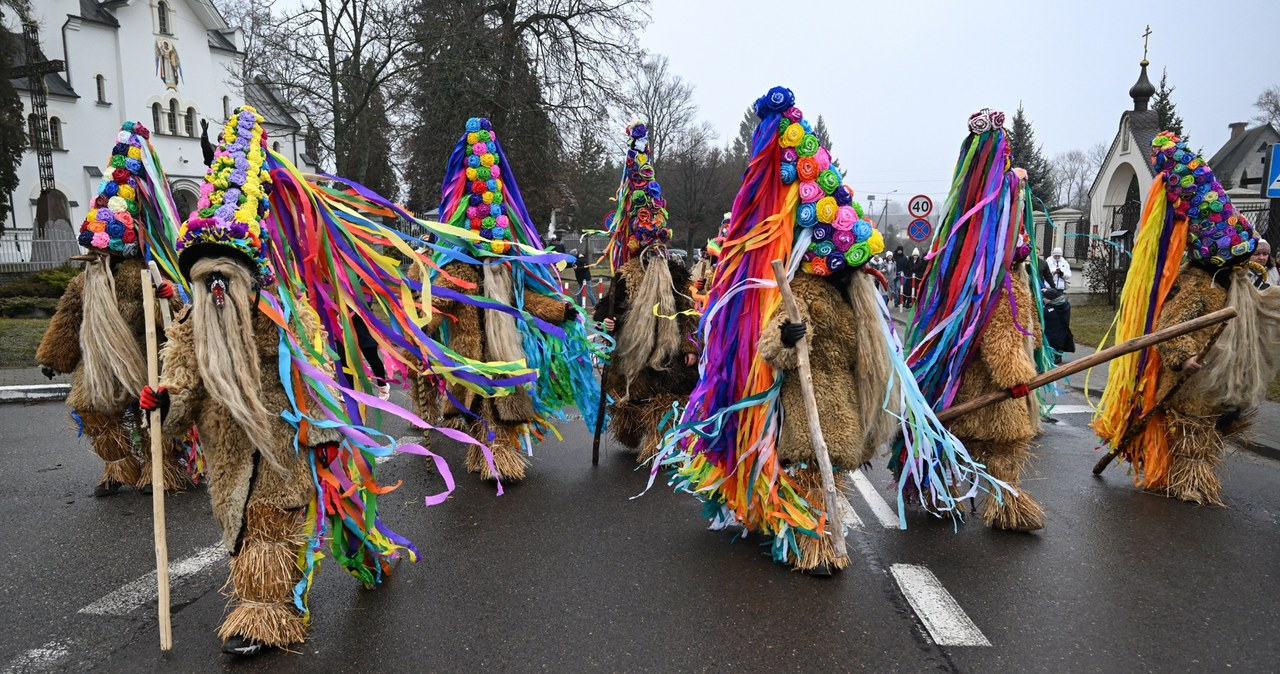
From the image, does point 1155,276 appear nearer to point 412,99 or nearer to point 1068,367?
point 1068,367

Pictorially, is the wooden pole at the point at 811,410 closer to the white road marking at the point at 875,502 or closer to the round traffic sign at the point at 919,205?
the white road marking at the point at 875,502

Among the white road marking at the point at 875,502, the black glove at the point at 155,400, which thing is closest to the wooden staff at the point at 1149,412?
the white road marking at the point at 875,502

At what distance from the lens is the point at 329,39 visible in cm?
1744

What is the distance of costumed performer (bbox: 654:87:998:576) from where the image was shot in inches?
145

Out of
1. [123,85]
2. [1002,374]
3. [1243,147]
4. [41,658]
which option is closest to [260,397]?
[41,658]

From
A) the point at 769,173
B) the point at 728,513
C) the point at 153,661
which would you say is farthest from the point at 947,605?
the point at 153,661

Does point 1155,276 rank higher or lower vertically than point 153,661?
higher

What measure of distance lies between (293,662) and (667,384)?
10.8 ft

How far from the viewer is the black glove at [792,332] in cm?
349

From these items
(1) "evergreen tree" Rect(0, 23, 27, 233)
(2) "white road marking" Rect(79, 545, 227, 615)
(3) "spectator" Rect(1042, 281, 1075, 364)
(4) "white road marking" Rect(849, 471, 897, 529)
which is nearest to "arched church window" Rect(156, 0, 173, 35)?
(1) "evergreen tree" Rect(0, 23, 27, 233)

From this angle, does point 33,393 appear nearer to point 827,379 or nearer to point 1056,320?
point 827,379

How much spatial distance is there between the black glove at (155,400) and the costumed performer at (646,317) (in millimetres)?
3280

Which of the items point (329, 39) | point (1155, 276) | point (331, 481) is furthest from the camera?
point (329, 39)

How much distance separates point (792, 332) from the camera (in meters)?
3.50
